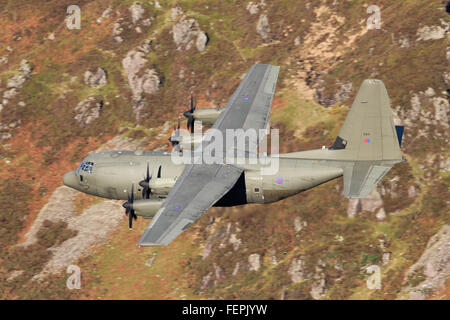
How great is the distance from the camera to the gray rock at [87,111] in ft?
199

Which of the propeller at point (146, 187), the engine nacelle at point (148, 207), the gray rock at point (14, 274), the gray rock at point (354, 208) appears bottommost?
the gray rock at point (14, 274)

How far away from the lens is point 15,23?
72500 mm

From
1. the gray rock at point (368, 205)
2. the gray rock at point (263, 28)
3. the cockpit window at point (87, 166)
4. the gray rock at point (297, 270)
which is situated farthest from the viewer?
the gray rock at point (263, 28)

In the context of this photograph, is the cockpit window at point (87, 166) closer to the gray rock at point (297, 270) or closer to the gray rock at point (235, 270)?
the gray rock at point (235, 270)

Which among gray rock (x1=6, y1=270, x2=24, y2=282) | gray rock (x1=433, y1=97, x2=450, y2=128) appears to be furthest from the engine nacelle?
gray rock (x1=433, y1=97, x2=450, y2=128)

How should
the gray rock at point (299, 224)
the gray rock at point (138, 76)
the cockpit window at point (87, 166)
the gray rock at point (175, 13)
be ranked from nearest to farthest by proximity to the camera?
the cockpit window at point (87, 166) < the gray rock at point (299, 224) < the gray rock at point (138, 76) < the gray rock at point (175, 13)

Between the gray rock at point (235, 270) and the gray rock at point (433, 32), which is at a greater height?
the gray rock at point (433, 32)

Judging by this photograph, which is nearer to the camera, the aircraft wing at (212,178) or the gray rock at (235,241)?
the aircraft wing at (212,178)

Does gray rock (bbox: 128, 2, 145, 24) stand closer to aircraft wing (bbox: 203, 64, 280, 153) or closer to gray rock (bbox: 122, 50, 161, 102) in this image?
gray rock (bbox: 122, 50, 161, 102)

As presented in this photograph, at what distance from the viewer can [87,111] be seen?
6097 cm

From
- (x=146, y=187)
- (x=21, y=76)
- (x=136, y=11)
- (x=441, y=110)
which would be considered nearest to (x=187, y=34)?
(x=136, y=11)

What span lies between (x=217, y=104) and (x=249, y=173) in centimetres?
2211

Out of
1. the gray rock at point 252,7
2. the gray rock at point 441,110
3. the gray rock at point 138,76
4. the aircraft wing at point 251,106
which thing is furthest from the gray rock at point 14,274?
the gray rock at point 252,7
